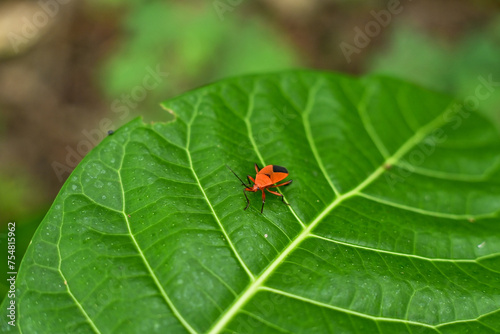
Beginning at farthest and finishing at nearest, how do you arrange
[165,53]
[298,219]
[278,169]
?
1. [165,53]
2. [278,169]
3. [298,219]

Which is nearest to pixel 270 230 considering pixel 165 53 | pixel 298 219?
pixel 298 219

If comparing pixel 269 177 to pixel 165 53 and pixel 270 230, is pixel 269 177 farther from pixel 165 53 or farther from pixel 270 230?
pixel 165 53

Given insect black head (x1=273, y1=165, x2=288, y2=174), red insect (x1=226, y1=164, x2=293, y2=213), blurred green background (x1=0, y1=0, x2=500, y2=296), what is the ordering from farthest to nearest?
blurred green background (x1=0, y1=0, x2=500, y2=296)
insect black head (x1=273, y1=165, x2=288, y2=174)
red insect (x1=226, y1=164, x2=293, y2=213)

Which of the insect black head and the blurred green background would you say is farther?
the blurred green background

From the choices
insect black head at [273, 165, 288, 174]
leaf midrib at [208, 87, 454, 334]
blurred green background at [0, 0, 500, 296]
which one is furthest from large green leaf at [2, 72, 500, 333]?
blurred green background at [0, 0, 500, 296]

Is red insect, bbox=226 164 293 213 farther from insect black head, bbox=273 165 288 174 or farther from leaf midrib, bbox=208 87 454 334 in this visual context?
leaf midrib, bbox=208 87 454 334

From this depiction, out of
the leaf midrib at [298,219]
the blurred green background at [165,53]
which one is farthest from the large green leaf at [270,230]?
the blurred green background at [165,53]

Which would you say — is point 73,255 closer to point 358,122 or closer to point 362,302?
point 362,302
